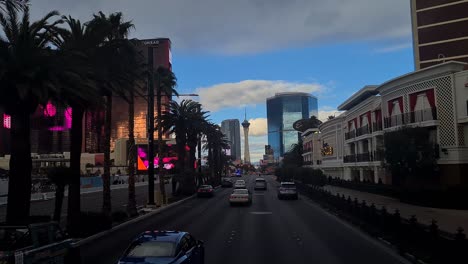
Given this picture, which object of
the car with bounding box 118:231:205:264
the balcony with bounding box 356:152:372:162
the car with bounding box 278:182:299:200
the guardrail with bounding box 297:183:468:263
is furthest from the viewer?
the balcony with bounding box 356:152:372:162

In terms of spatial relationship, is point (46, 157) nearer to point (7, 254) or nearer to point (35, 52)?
point (35, 52)

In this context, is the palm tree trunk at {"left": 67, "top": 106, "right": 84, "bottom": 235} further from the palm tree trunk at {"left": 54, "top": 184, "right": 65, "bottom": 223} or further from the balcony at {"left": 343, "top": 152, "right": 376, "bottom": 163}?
the balcony at {"left": 343, "top": 152, "right": 376, "bottom": 163}

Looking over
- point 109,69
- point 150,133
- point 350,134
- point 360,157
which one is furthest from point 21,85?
point 350,134

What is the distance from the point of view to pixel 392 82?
48.8 metres

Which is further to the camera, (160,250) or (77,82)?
(77,82)

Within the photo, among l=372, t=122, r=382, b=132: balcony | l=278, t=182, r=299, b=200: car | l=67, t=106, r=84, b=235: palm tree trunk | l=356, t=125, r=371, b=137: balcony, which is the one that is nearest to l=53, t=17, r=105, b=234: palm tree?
l=67, t=106, r=84, b=235: palm tree trunk

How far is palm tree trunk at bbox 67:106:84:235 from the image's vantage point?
21.7m

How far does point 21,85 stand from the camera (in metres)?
17.9

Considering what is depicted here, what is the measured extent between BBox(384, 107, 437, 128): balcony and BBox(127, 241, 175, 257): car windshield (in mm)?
37364

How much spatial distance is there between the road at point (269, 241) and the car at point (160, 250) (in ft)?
12.2

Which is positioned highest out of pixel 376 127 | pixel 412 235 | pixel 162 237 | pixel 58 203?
pixel 376 127

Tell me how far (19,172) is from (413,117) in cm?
3661

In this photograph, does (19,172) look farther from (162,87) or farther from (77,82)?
(162,87)

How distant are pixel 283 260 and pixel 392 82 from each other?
125 feet
